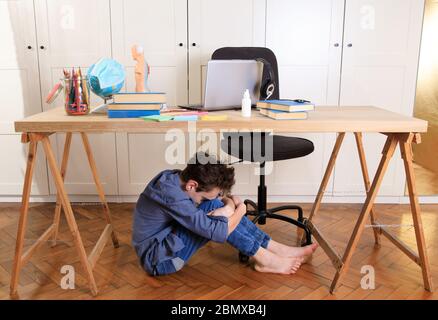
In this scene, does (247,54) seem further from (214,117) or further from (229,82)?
(214,117)

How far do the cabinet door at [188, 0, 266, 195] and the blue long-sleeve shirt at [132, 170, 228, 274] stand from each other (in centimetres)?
122

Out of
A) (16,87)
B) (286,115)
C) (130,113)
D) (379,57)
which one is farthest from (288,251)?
(16,87)

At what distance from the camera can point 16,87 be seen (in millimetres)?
2984

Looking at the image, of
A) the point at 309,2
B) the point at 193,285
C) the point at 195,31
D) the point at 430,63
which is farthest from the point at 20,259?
the point at 430,63

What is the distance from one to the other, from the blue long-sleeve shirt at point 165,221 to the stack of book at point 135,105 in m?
0.28

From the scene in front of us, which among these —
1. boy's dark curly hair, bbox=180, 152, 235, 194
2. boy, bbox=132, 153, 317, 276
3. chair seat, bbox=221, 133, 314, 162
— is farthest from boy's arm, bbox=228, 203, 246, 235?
chair seat, bbox=221, 133, 314, 162

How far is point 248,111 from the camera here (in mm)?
1896

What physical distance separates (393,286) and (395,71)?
1551 millimetres

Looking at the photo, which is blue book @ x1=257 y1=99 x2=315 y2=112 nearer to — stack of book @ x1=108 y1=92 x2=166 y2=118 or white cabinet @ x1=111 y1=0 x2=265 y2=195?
Answer: stack of book @ x1=108 y1=92 x2=166 y2=118

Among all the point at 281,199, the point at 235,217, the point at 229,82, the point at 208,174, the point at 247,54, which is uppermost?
the point at 247,54

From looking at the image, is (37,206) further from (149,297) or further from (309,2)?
(309,2)

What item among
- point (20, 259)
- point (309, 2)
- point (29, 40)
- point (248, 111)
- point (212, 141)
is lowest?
point (20, 259)

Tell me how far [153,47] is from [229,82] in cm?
113

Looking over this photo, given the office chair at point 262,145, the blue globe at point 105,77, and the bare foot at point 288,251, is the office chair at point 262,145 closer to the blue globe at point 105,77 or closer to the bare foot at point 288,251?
the bare foot at point 288,251
